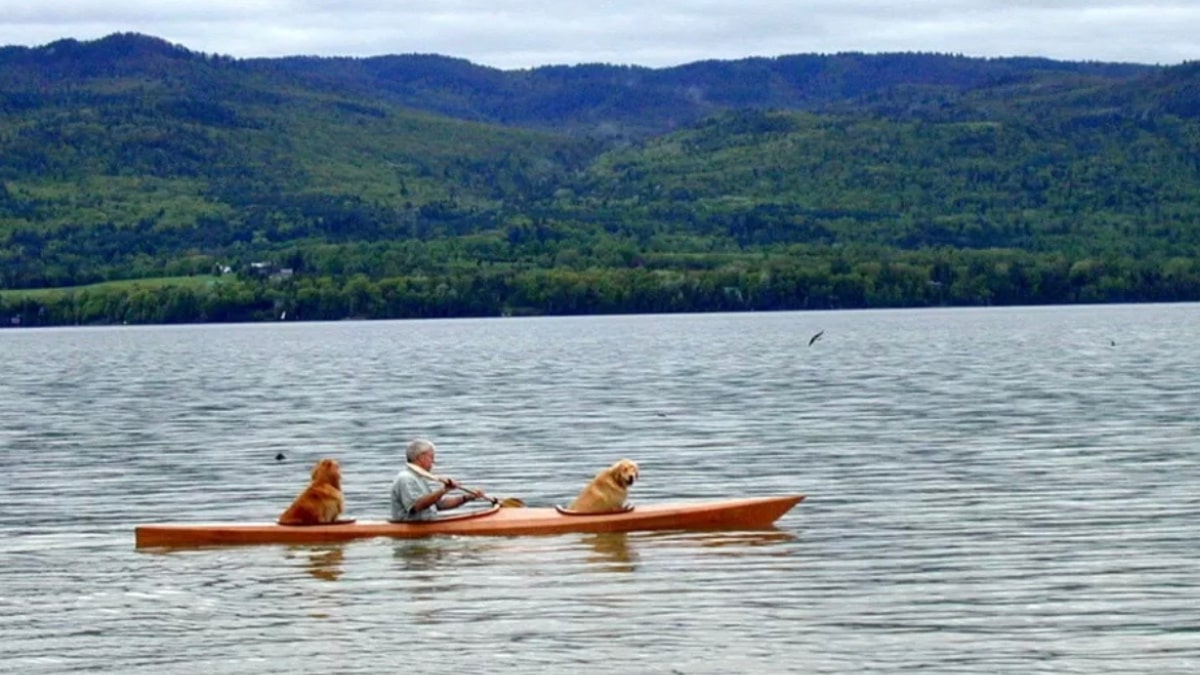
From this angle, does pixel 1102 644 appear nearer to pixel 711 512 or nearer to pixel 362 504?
pixel 711 512

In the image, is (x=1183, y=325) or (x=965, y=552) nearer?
(x=965, y=552)

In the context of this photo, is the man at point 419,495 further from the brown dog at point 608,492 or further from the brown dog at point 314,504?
the brown dog at point 608,492

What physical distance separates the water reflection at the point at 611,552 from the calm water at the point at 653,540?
94 mm

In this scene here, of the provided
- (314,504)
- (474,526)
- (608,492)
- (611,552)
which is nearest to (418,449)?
(474,526)

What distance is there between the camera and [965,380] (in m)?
81.7

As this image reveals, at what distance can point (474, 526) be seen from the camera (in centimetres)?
3125

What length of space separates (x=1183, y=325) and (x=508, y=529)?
134334mm

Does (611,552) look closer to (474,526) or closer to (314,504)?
(474,526)

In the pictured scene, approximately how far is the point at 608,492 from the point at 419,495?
269 centimetres

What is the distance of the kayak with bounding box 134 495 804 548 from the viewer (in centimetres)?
3127

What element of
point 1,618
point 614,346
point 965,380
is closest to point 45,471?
point 1,618

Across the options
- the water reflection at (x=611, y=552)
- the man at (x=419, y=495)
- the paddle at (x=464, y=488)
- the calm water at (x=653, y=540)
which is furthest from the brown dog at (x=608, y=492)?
the man at (x=419, y=495)

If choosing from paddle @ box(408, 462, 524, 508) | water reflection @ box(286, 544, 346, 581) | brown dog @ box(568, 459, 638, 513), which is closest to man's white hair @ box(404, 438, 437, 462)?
paddle @ box(408, 462, 524, 508)

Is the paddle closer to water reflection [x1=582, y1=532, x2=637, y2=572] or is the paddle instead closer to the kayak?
the kayak
